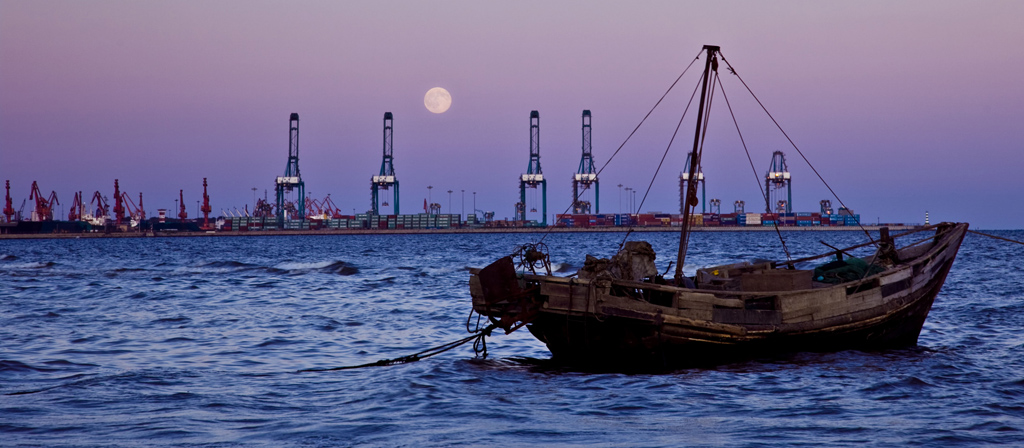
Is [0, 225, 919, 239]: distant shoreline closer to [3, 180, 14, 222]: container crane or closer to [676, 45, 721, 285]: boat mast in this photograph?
[3, 180, 14, 222]: container crane

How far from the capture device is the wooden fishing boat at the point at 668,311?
13.4 meters

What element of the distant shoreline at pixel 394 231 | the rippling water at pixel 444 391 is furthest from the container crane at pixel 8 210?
the rippling water at pixel 444 391

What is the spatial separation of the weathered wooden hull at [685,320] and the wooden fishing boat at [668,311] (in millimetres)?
17

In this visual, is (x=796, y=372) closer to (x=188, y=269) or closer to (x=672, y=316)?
(x=672, y=316)

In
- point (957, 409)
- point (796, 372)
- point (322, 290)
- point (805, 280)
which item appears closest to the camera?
point (957, 409)

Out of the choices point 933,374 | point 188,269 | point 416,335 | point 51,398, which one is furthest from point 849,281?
point 188,269

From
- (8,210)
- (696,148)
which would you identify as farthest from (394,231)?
(696,148)

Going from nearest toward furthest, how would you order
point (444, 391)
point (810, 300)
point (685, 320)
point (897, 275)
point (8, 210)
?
point (444, 391) < point (685, 320) < point (810, 300) < point (897, 275) < point (8, 210)

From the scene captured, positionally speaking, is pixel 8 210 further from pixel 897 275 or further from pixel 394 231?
pixel 897 275

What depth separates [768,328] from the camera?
45.2 ft

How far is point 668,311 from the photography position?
44.1 feet

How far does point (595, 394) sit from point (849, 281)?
6.62m

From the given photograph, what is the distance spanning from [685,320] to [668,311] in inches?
12.4

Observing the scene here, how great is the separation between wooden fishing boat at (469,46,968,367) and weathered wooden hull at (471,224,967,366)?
17mm
